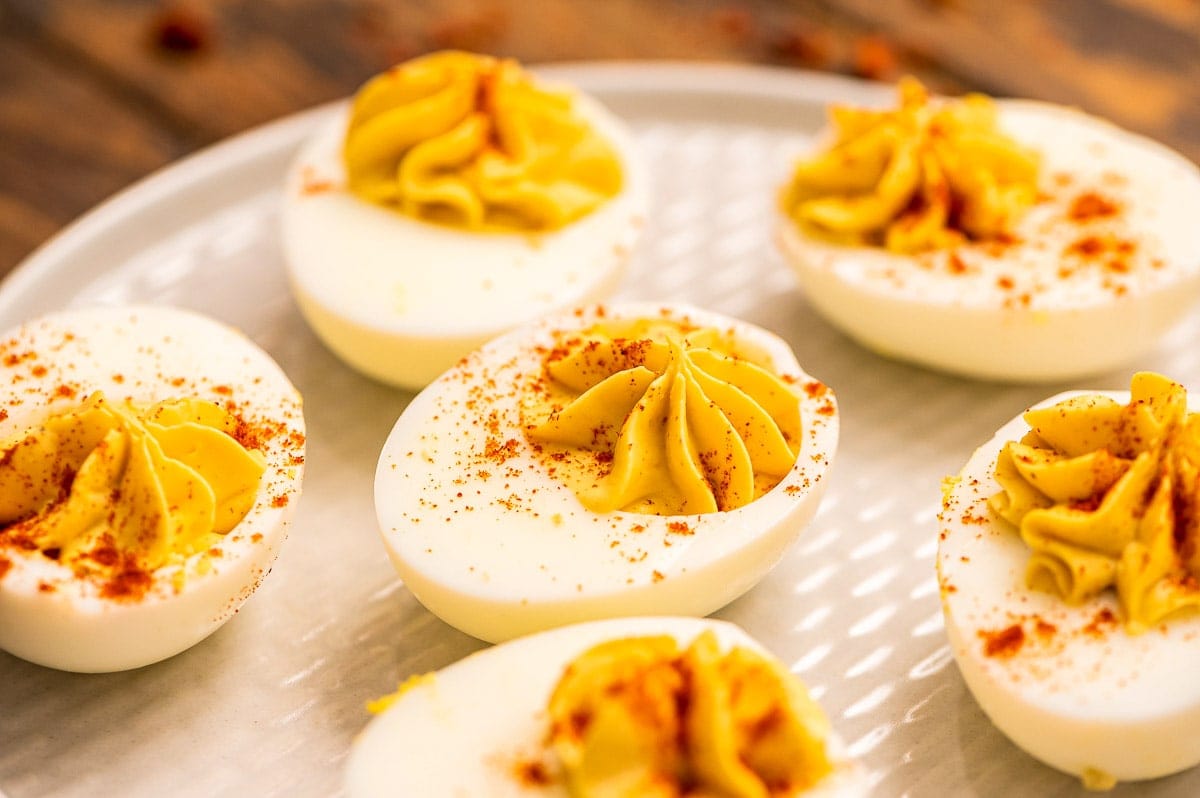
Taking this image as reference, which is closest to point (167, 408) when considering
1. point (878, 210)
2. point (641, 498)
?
point (641, 498)

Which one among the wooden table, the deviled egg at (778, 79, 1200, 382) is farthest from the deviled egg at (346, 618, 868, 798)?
the wooden table

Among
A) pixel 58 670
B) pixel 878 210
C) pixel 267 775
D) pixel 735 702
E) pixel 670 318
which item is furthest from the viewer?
pixel 878 210

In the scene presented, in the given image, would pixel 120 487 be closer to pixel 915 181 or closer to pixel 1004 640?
pixel 1004 640

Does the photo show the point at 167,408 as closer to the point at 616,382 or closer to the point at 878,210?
the point at 616,382

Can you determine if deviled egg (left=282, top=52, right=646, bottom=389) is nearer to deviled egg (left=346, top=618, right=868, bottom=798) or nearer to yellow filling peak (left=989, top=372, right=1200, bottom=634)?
deviled egg (left=346, top=618, right=868, bottom=798)

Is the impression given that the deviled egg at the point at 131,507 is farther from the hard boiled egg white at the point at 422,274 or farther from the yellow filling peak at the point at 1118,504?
the yellow filling peak at the point at 1118,504

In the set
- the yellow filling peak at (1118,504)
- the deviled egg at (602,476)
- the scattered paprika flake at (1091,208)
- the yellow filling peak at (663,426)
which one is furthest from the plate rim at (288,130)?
the yellow filling peak at (1118,504)
